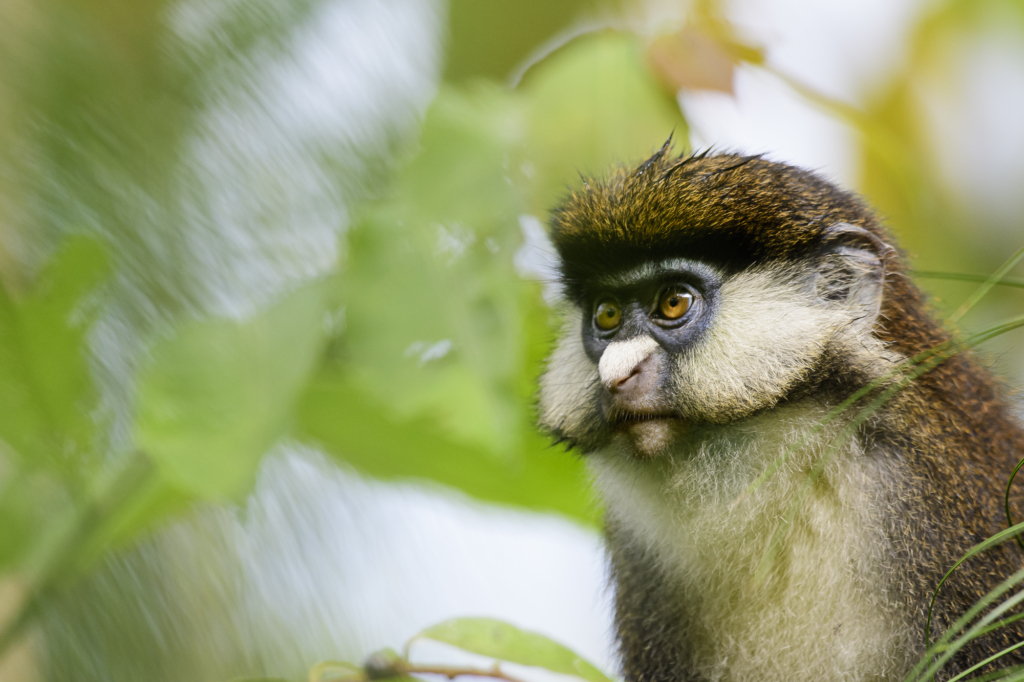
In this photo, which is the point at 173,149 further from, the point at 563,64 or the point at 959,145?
the point at 959,145

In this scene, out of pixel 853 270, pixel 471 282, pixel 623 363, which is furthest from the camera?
pixel 471 282

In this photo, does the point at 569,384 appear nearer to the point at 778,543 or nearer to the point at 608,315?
the point at 608,315

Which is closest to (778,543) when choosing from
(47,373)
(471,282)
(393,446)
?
(471,282)

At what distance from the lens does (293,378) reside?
7.46ft

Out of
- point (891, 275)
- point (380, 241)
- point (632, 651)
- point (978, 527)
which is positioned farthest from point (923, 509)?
point (380, 241)

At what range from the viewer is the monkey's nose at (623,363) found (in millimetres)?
2381

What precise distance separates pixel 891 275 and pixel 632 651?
1.46 meters

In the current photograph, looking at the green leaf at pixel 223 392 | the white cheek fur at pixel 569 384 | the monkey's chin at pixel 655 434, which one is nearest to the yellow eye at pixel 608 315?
the white cheek fur at pixel 569 384

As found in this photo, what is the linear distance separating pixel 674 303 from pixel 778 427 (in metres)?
0.45

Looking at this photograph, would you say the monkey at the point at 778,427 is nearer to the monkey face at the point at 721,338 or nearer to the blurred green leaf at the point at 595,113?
the monkey face at the point at 721,338

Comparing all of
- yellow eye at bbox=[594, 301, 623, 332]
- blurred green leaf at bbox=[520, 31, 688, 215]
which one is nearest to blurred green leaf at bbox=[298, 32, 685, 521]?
blurred green leaf at bbox=[520, 31, 688, 215]

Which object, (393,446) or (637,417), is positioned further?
(393,446)

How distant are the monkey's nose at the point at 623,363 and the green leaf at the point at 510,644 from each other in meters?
0.68

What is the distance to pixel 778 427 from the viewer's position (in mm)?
2439
